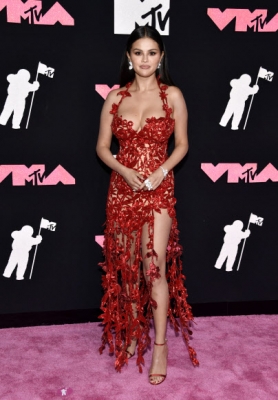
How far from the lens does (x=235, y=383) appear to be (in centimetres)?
253

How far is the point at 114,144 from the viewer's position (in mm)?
3008

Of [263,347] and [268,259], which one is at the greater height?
[268,259]

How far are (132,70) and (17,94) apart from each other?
0.71m

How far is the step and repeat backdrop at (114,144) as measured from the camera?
→ 284 cm

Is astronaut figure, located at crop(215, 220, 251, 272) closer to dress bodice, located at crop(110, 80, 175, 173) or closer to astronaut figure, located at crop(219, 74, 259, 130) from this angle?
astronaut figure, located at crop(219, 74, 259, 130)

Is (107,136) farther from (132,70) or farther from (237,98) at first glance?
(237,98)

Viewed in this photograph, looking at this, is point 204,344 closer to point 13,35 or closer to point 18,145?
point 18,145

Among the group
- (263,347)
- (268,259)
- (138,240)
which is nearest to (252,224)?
(268,259)

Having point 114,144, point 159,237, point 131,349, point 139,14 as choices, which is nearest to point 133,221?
point 159,237

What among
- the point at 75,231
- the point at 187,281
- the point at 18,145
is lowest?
the point at 187,281

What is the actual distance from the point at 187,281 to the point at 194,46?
1507 millimetres

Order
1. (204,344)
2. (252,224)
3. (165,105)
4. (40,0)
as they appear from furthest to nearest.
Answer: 1. (252,224)
2. (204,344)
3. (40,0)
4. (165,105)

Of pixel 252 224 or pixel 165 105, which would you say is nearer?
pixel 165 105

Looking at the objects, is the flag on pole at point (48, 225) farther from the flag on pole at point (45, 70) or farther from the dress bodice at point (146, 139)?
the flag on pole at point (45, 70)
